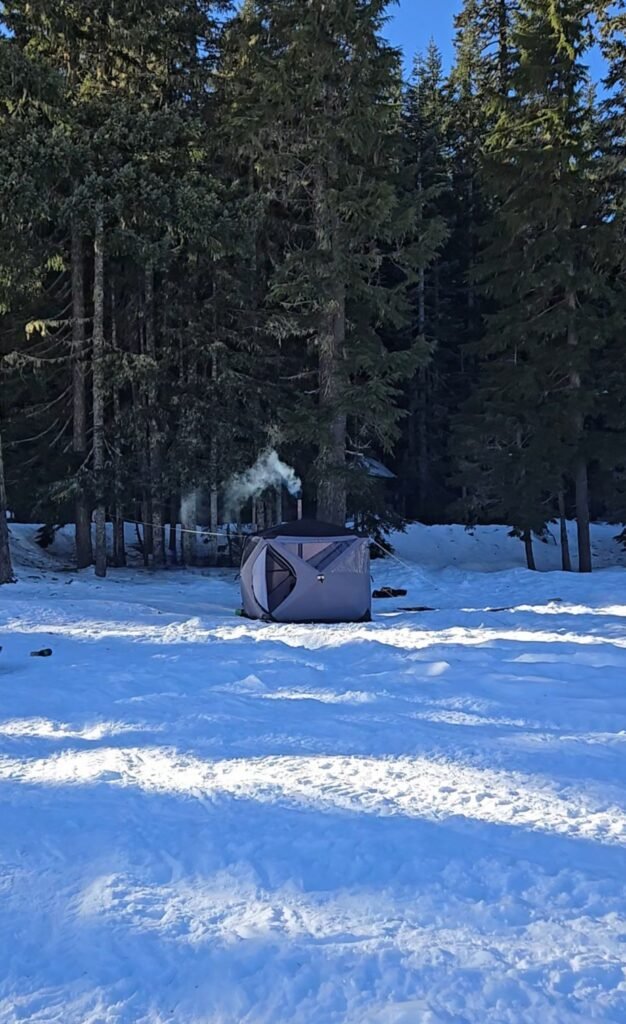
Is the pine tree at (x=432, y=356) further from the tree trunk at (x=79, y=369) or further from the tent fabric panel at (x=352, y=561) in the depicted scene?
the tent fabric panel at (x=352, y=561)

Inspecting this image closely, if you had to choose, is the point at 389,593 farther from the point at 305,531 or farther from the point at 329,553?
the point at 305,531

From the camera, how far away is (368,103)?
49.1ft

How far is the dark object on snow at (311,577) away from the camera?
38.6 ft

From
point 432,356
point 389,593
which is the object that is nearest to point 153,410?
point 389,593

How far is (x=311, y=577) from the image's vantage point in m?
11.8

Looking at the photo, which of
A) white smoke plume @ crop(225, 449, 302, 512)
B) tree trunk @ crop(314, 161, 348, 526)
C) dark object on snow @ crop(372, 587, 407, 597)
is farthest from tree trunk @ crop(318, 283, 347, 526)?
white smoke plume @ crop(225, 449, 302, 512)

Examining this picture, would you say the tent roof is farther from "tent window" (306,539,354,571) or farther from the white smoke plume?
the white smoke plume

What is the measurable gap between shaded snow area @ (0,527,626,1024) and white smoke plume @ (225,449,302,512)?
987 cm

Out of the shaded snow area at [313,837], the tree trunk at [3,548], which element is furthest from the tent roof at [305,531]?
the tree trunk at [3,548]

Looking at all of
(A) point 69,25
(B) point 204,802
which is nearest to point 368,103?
(A) point 69,25

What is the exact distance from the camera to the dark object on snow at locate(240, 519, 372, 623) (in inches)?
463

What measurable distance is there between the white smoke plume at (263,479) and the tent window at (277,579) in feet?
19.5

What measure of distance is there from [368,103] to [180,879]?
15593 mm

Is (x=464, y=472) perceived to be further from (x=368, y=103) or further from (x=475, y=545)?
(x=368, y=103)
